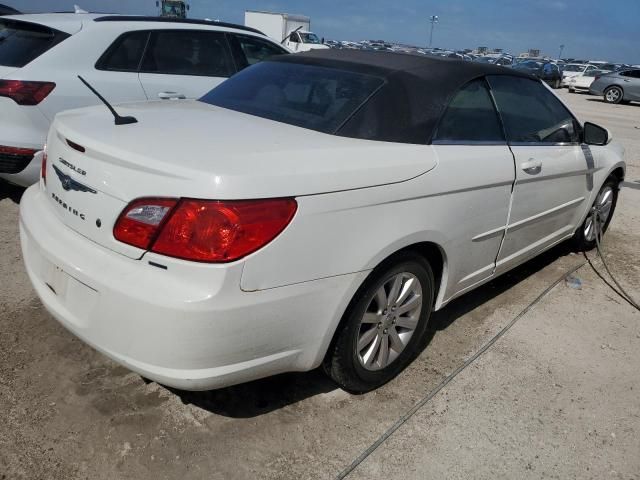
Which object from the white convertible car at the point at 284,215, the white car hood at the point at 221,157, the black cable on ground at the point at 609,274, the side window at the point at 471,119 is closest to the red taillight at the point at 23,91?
the white convertible car at the point at 284,215

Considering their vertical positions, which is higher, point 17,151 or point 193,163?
point 193,163

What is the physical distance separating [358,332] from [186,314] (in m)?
0.86

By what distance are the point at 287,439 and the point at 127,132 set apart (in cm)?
144

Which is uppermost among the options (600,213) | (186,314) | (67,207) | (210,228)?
(210,228)

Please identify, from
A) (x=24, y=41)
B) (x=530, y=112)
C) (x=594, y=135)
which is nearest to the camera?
(x=530, y=112)

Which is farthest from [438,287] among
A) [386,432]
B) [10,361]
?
[10,361]

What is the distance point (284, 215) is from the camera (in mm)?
1964

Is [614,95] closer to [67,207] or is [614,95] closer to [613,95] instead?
[613,95]

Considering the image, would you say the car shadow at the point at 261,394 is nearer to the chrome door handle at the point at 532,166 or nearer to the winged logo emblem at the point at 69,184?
the winged logo emblem at the point at 69,184

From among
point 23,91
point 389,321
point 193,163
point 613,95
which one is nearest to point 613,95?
point 613,95

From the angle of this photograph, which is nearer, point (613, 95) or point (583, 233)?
point (583, 233)

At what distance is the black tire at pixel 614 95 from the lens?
2348 centimetres

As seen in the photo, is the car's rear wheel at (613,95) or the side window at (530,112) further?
the car's rear wheel at (613,95)

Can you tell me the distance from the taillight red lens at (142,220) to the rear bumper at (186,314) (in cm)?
7
